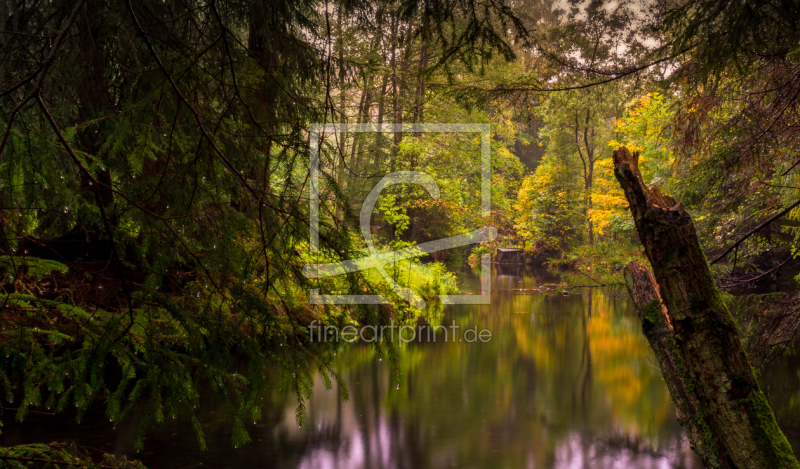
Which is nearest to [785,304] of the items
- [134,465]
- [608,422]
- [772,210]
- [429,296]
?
[772,210]

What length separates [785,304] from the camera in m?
5.77

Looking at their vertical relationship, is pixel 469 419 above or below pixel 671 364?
below

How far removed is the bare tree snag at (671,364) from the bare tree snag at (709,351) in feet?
0.18

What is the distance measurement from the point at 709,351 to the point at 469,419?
500cm

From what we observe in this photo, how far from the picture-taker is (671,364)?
137 inches

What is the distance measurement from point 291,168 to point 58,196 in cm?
117

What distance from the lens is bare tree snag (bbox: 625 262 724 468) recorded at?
127 inches

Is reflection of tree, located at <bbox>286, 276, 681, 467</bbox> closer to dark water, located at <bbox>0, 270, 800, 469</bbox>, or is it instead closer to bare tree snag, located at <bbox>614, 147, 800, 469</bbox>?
dark water, located at <bbox>0, 270, 800, 469</bbox>

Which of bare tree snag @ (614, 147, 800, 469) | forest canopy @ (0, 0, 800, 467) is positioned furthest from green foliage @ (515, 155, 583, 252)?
bare tree snag @ (614, 147, 800, 469)

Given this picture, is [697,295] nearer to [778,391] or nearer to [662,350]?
[662,350]

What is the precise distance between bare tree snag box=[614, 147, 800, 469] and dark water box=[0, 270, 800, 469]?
6.62 ft

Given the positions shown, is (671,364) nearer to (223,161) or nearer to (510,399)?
(223,161)

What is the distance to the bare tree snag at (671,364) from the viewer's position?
322 centimetres

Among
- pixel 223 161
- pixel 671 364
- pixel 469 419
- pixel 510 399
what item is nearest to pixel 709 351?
pixel 671 364
